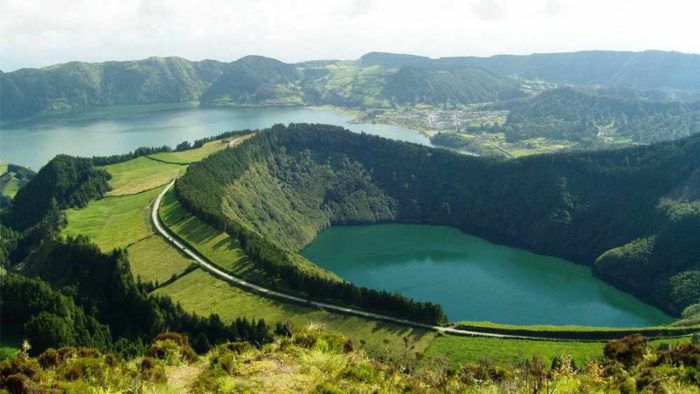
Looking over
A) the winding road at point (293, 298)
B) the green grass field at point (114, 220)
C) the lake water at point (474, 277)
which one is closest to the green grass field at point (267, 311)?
the winding road at point (293, 298)

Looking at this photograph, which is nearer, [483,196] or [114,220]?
[114,220]

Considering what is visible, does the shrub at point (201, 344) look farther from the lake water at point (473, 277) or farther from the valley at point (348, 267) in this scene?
the lake water at point (473, 277)

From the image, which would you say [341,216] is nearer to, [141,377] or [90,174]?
[90,174]

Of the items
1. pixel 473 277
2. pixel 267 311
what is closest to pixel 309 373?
pixel 267 311

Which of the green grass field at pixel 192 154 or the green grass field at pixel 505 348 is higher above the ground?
the green grass field at pixel 192 154

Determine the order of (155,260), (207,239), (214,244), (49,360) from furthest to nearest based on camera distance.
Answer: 1. (207,239)
2. (214,244)
3. (155,260)
4. (49,360)

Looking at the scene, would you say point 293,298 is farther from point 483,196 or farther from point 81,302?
point 483,196
